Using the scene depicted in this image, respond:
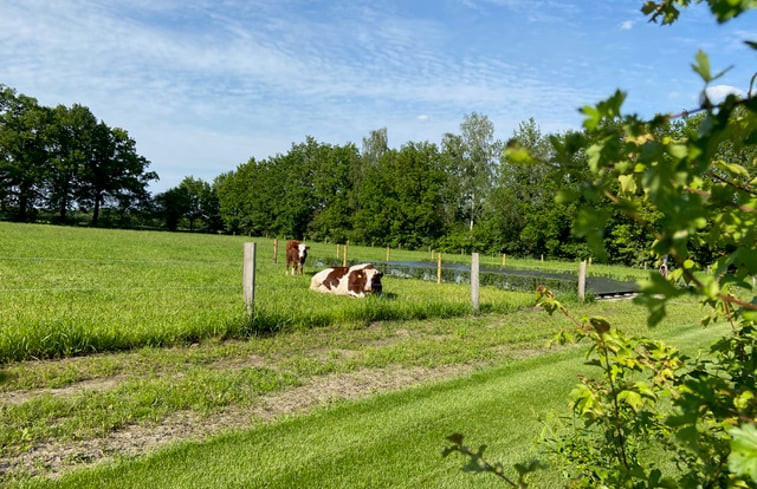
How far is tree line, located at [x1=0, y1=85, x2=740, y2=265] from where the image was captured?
155 feet

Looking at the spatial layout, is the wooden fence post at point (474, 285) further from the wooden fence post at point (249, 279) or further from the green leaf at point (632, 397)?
the green leaf at point (632, 397)

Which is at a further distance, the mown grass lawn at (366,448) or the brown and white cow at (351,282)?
the brown and white cow at (351,282)

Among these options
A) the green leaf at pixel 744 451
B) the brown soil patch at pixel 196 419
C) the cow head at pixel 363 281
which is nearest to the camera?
the green leaf at pixel 744 451

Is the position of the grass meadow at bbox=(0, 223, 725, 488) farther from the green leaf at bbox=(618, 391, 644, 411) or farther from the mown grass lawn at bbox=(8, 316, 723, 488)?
the green leaf at bbox=(618, 391, 644, 411)

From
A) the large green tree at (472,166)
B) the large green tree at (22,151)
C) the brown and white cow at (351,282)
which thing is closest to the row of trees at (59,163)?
the large green tree at (22,151)

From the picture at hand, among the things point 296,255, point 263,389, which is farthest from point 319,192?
point 263,389

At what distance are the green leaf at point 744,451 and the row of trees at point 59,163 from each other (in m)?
70.9

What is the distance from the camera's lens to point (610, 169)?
95cm

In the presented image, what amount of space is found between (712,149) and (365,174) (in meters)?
61.8

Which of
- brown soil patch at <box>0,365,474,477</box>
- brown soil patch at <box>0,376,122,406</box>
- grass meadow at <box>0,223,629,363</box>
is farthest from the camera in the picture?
grass meadow at <box>0,223,629,363</box>

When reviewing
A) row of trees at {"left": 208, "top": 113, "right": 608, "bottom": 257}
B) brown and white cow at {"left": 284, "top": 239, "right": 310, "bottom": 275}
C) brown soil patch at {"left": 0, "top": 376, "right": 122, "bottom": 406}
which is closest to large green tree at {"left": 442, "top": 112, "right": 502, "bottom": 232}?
row of trees at {"left": 208, "top": 113, "right": 608, "bottom": 257}

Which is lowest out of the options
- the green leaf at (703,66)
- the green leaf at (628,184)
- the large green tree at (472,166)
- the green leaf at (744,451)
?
the green leaf at (744,451)

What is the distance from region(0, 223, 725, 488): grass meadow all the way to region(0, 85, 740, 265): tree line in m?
33.6

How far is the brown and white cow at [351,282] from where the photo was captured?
1091 cm
